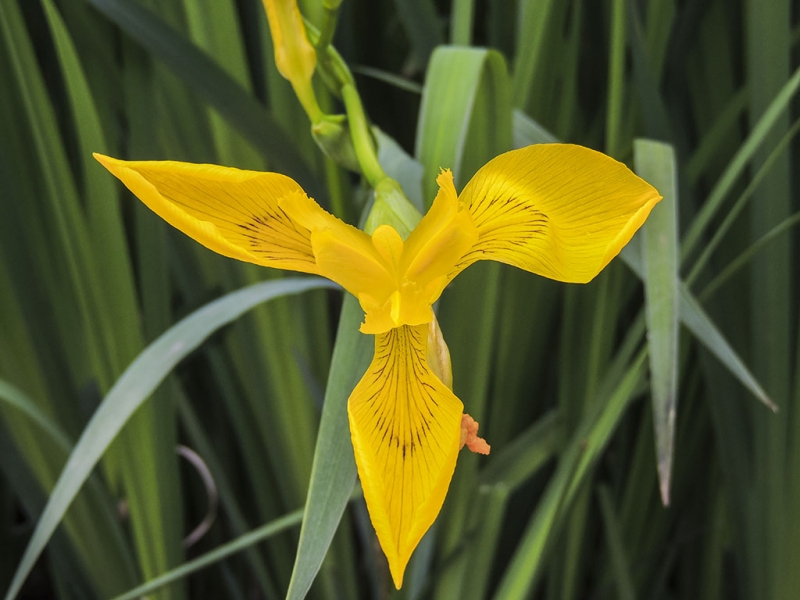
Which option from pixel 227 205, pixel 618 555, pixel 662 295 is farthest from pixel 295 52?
pixel 618 555

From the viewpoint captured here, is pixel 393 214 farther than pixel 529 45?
No

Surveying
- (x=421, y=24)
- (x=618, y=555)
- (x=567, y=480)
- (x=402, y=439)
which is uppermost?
(x=421, y=24)

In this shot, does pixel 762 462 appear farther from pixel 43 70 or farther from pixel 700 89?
pixel 43 70

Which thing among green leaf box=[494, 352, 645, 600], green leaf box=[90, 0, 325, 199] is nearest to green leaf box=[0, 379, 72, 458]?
green leaf box=[90, 0, 325, 199]

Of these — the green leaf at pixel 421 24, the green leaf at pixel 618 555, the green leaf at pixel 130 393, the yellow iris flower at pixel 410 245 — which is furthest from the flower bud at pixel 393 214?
the green leaf at pixel 618 555

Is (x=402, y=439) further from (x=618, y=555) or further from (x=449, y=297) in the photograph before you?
(x=618, y=555)

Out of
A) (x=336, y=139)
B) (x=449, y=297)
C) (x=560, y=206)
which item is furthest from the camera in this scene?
(x=449, y=297)
